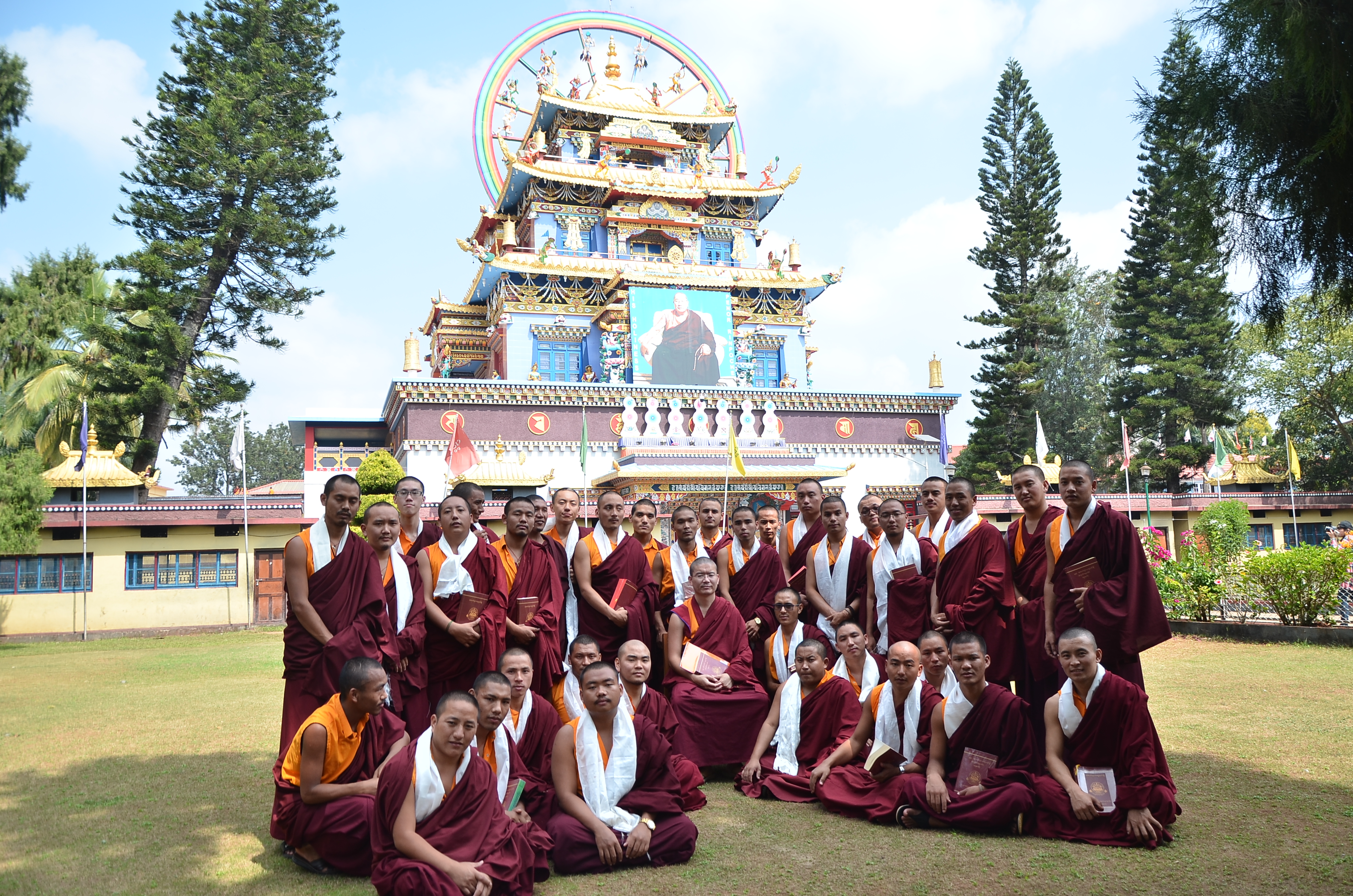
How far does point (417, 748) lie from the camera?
163 inches

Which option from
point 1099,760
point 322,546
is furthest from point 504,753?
point 1099,760

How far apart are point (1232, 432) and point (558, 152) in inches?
891

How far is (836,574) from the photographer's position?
7.10 metres

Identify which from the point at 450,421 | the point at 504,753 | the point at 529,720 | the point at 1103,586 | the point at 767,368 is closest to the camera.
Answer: the point at 504,753

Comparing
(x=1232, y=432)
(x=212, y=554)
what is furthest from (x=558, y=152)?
(x=1232, y=432)

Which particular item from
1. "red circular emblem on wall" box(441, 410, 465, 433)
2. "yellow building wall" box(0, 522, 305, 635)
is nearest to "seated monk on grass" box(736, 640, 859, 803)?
"yellow building wall" box(0, 522, 305, 635)

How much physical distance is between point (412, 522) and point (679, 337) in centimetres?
2002

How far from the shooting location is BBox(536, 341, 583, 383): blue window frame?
87.6 ft

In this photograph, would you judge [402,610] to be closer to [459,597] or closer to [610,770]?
[459,597]

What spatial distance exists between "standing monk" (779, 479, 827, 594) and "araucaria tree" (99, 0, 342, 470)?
21390 mm

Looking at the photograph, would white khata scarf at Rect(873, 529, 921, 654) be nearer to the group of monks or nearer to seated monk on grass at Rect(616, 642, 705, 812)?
the group of monks

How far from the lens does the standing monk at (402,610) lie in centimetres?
538

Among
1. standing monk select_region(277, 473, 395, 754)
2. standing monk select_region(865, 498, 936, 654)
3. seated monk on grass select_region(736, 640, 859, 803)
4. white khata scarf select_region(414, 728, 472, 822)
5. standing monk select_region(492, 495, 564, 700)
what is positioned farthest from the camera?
standing monk select_region(865, 498, 936, 654)

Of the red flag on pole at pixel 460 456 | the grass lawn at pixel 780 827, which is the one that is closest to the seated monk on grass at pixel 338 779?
the grass lawn at pixel 780 827
